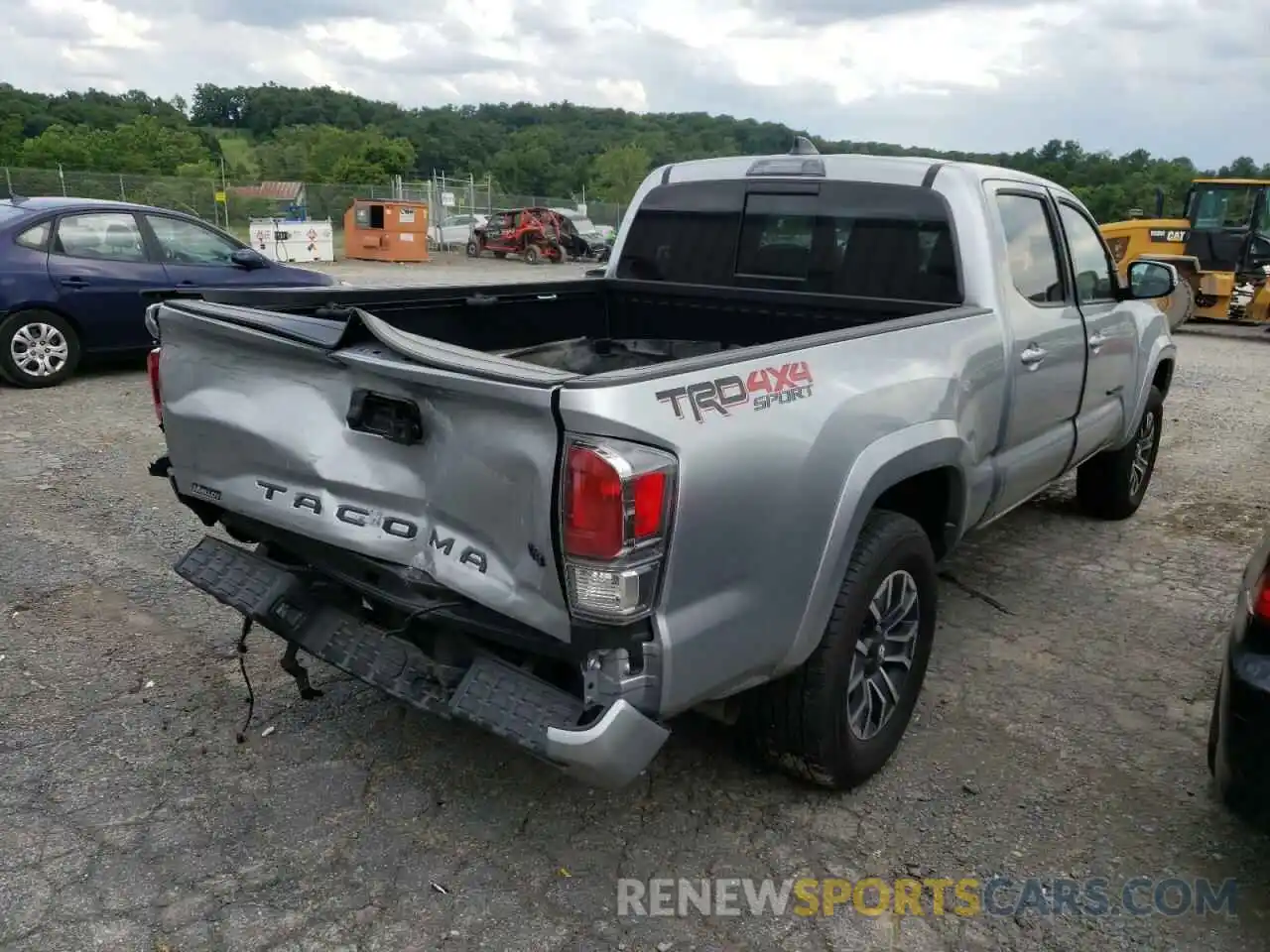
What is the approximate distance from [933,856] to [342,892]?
65.7 inches

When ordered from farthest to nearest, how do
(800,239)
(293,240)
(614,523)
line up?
(293,240), (800,239), (614,523)

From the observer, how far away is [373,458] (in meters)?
2.75

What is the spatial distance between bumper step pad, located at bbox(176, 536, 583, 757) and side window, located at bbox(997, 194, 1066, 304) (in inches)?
109

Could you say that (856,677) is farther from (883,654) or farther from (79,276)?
(79,276)

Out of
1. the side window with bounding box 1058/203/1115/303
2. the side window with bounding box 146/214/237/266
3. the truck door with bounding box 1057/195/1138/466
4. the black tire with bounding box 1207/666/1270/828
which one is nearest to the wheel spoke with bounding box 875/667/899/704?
the black tire with bounding box 1207/666/1270/828

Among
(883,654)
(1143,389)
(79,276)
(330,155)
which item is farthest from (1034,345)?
(330,155)

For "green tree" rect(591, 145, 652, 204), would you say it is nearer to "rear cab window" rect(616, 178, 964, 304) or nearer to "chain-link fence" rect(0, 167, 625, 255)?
"chain-link fence" rect(0, 167, 625, 255)

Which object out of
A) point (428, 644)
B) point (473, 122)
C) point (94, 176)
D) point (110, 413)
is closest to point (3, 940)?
point (428, 644)

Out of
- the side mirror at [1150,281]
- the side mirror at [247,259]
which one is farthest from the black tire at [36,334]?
the side mirror at [1150,281]

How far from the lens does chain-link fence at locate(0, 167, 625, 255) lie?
32500 millimetres

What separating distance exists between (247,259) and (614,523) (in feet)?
28.3

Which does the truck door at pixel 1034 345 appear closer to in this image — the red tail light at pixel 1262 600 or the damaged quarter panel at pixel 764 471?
the damaged quarter panel at pixel 764 471

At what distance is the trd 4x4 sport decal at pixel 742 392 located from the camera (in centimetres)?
237

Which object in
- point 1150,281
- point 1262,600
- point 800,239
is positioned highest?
point 800,239
